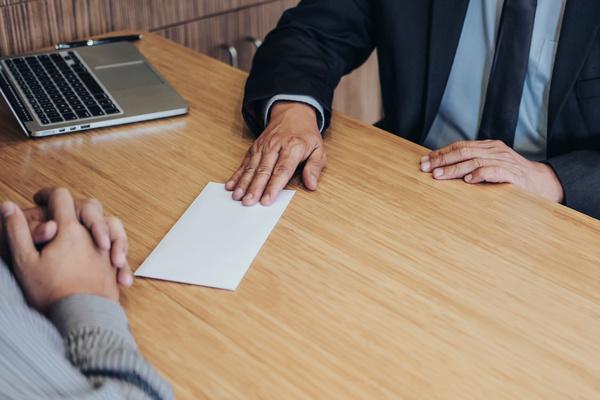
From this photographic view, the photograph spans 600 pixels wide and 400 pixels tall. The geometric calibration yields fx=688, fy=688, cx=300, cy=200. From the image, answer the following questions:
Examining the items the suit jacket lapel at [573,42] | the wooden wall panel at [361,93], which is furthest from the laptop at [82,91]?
the wooden wall panel at [361,93]

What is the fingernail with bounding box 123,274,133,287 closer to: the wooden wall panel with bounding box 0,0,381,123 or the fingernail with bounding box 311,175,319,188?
the fingernail with bounding box 311,175,319,188

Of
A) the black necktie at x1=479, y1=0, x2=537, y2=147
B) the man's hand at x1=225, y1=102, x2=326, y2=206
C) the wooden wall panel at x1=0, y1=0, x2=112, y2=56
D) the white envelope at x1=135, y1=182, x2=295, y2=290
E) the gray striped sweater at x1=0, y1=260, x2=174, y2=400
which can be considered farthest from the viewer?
the wooden wall panel at x1=0, y1=0, x2=112, y2=56

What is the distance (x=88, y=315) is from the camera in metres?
0.69

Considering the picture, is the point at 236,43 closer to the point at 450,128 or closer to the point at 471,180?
the point at 450,128

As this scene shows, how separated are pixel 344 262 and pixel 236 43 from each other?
1.13m

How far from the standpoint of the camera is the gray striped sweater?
22.9 inches

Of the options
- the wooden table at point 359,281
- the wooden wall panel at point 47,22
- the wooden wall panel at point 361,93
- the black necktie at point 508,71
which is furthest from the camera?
the wooden wall panel at point 361,93

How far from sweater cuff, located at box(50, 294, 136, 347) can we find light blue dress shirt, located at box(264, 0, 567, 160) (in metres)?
0.89

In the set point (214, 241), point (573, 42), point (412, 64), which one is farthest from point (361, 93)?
point (214, 241)

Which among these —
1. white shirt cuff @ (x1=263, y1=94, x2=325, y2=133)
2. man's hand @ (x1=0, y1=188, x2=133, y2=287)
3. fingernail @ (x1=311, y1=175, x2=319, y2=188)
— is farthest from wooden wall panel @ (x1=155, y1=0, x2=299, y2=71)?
man's hand @ (x1=0, y1=188, x2=133, y2=287)

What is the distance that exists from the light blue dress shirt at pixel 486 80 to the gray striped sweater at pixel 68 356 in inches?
35.9

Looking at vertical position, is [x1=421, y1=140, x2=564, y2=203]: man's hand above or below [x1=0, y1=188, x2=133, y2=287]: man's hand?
below

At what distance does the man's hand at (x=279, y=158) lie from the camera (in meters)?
0.98

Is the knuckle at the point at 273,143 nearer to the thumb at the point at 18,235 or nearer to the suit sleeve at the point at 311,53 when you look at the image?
the suit sleeve at the point at 311,53
